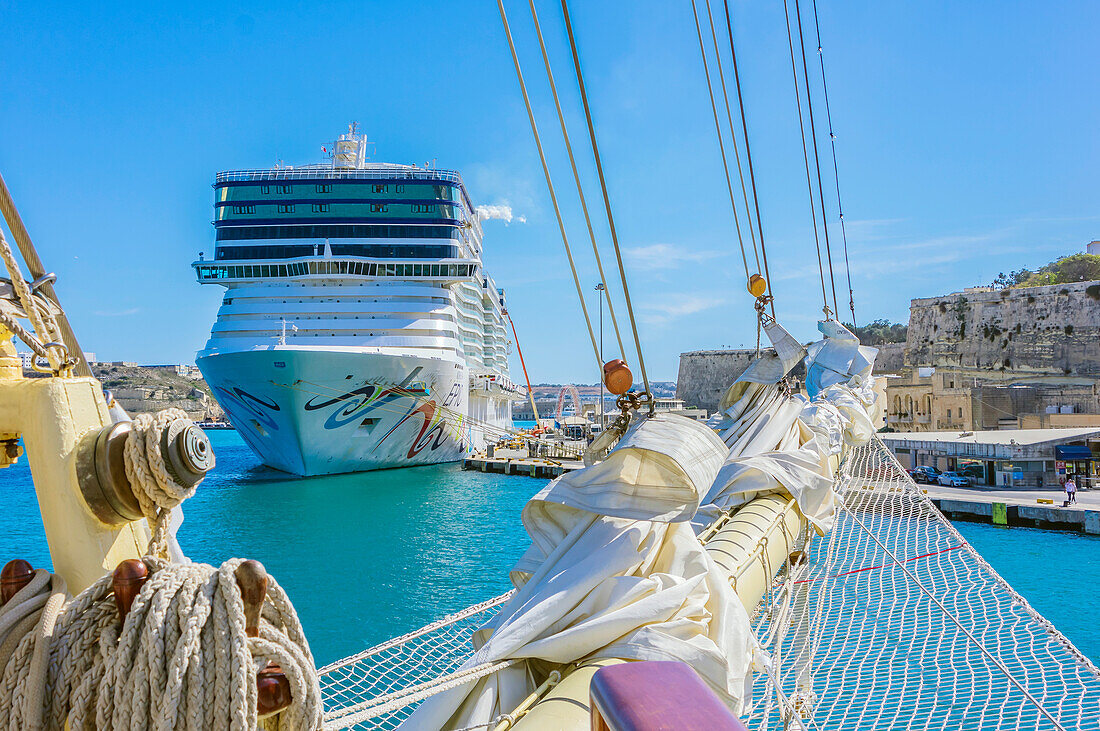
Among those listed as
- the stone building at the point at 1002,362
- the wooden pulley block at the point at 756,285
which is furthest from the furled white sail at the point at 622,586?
the stone building at the point at 1002,362

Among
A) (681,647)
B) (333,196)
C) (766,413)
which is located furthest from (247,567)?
(333,196)

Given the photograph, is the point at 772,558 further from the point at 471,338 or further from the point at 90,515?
the point at 471,338

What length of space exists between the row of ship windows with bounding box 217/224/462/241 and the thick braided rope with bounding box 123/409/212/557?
948 inches

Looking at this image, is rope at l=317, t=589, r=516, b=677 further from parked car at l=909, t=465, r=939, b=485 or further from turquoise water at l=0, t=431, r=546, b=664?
parked car at l=909, t=465, r=939, b=485

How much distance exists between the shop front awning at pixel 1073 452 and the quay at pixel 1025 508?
858 mm

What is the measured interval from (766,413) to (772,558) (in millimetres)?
2067

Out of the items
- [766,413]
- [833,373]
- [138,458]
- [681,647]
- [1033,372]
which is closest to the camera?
[138,458]

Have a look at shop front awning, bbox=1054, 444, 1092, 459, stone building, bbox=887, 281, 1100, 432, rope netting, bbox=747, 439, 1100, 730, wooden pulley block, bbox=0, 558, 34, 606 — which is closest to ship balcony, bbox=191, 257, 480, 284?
rope netting, bbox=747, 439, 1100, 730

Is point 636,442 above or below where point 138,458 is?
below

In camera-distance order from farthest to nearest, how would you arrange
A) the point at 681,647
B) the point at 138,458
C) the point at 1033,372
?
the point at 1033,372 → the point at 681,647 → the point at 138,458

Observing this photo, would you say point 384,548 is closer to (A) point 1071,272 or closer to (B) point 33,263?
(B) point 33,263

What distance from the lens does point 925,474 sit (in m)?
19.9

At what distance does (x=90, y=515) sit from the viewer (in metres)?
1.33

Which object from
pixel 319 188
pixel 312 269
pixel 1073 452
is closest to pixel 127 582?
pixel 1073 452
